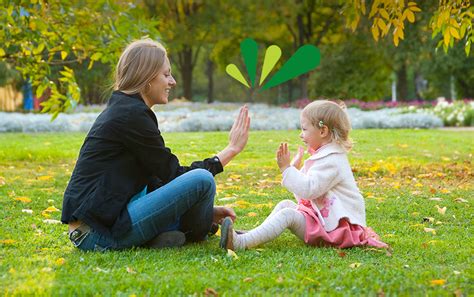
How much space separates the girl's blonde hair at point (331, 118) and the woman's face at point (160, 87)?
2.52ft

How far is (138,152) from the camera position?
3639mm

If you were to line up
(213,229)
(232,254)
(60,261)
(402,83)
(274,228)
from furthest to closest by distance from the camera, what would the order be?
(402,83) → (213,229) → (274,228) → (232,254) → (60,261)

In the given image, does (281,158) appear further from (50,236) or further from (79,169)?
(50,236)

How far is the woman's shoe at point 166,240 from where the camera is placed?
A: 379 centimetres

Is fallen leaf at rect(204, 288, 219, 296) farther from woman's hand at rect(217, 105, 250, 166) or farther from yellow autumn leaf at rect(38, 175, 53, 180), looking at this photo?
yellow autumn leaf at rect(38, 175, 53, 180)

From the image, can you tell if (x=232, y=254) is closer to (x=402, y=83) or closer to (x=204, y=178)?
(x=204, y=178)

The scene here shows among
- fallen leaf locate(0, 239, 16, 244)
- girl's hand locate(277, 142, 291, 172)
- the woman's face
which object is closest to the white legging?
girl's hand locate(277, 142, 291, 172)

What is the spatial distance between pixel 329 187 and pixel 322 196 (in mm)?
71

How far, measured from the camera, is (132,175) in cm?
370

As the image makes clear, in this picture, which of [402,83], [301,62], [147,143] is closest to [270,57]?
[301,62]

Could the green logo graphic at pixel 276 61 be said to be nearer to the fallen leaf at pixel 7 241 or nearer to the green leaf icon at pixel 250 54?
the green leaf icon at pixel 250 54

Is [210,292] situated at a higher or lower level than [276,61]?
lower

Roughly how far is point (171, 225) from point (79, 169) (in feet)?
1.90

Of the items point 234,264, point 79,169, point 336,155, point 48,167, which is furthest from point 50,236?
point 48,167
